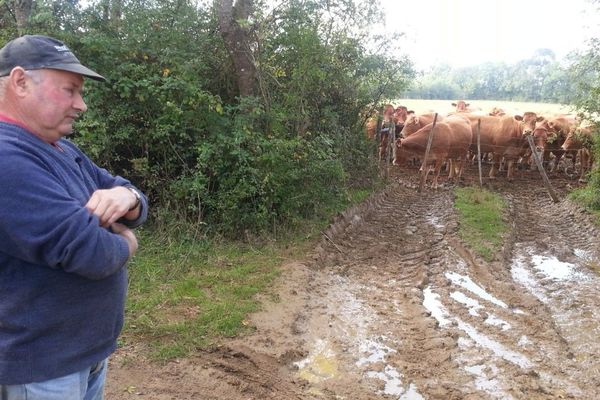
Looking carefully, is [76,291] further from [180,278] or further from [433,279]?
[433,279]

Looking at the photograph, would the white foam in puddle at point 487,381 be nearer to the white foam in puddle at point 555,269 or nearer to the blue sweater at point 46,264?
the white foam in puddle at point 555,269

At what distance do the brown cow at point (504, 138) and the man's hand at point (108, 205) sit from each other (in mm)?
14585

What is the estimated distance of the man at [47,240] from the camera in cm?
154

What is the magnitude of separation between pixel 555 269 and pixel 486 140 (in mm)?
9821

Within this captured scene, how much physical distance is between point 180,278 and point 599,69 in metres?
10.7

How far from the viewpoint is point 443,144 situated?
13.8m

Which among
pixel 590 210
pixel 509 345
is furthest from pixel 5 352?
pixel 590 210

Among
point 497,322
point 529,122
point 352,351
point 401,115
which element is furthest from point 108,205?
point 401,115

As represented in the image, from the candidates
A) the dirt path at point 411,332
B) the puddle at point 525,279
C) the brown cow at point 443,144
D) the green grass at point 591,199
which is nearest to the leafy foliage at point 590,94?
the green grass at point 591,199

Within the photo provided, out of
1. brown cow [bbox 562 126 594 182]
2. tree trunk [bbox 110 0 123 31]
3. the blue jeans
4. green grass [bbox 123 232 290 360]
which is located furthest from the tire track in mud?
brown cow [bbox 562 126 594 182]

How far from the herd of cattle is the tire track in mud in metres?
5.60

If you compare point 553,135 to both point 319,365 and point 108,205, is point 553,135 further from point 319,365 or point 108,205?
point 108,205

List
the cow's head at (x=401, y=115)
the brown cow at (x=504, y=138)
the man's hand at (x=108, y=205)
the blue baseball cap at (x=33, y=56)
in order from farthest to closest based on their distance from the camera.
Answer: the cow's head at (x=401, y=115) → the brown cow at (x=504, y=138) → the man's hand at (x=108, y=205) → the blue baseball cap at (x=33, y=56)

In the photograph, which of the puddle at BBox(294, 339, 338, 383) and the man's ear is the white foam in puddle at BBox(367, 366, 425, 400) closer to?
the puddle at BBox(294, 339, 338, 383)
